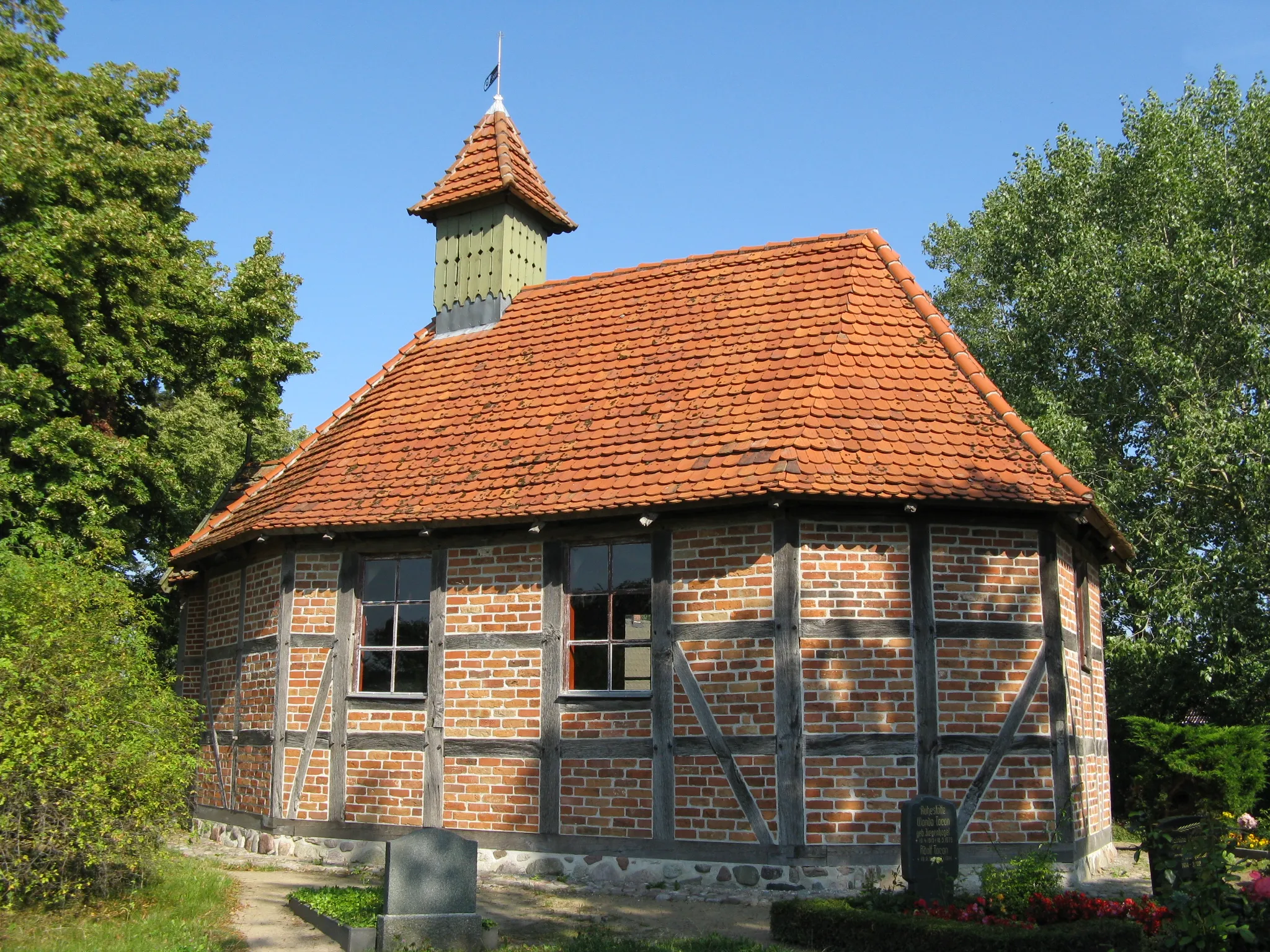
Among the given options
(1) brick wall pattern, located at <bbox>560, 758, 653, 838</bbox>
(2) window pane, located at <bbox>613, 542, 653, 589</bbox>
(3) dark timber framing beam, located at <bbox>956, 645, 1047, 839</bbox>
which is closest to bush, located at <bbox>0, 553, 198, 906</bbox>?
(1) brick wall pattern, located at <bbox>560, 758, 653, 838</bbox>

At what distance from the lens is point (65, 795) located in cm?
762

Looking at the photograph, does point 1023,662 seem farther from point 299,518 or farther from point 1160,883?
point 299,518

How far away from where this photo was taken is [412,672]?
1153 centimetres

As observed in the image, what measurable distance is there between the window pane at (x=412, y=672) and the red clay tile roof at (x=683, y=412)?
1452mm

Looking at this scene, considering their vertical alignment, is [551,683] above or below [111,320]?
below

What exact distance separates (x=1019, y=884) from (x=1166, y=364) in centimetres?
1303

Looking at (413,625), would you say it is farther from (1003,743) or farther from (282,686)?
(1003,743)

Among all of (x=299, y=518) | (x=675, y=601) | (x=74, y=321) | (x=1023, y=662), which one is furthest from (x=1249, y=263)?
(x=74, y=321)

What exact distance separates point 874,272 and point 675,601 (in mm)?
4785

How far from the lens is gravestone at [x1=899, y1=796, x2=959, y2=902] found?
8.00 metres

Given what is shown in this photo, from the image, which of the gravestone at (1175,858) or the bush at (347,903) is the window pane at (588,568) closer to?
the bush at (347,903)

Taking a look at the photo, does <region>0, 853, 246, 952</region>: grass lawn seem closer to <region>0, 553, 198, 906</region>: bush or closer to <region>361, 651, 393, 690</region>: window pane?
<region>0, 553, 198, 906</region>: bush

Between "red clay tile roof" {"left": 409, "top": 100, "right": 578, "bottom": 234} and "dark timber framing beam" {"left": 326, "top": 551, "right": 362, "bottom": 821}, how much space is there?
232 inches

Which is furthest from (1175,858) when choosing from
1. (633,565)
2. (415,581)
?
(415,581)
